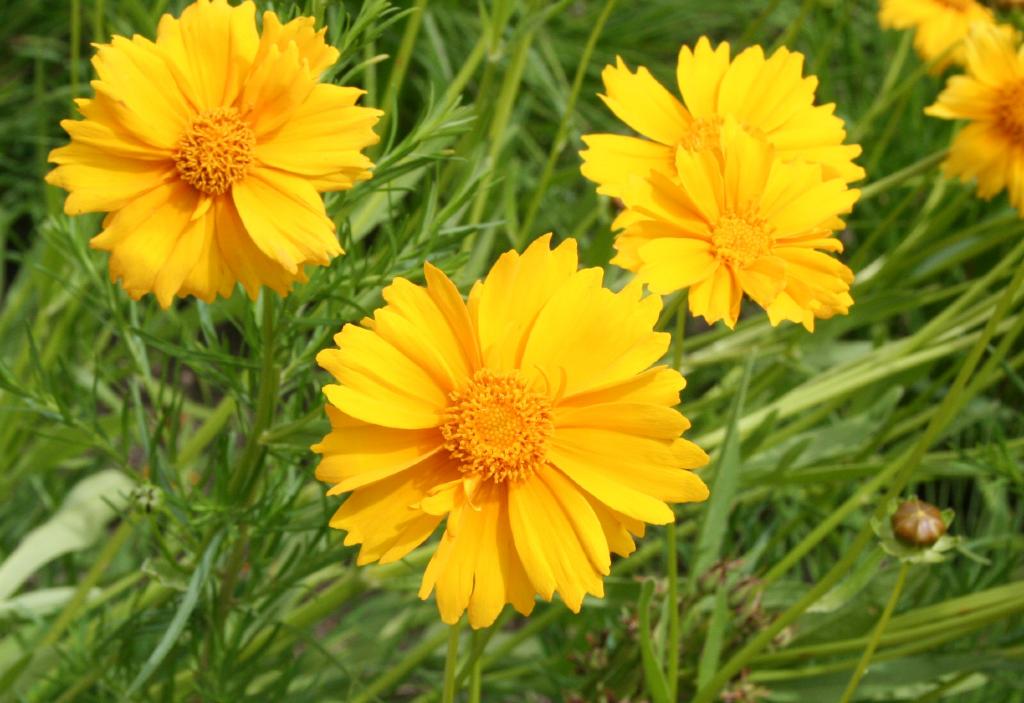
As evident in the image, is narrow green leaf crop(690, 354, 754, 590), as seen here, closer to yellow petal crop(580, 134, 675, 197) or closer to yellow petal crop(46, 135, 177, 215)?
yellow petal crop(580, 134, 675, 197)

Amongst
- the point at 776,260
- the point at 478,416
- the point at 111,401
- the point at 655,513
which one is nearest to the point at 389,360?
the point at 478,416

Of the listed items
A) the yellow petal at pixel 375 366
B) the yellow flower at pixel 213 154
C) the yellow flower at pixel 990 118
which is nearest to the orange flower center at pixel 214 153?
the yellow flower at pixel 213 154

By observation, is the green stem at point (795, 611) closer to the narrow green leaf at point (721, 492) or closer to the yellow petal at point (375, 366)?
the narrow green leaf at point (721, 492)

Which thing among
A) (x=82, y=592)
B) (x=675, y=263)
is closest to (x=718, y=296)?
(x=675, y=263)

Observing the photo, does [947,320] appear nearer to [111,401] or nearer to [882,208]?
[882,208]

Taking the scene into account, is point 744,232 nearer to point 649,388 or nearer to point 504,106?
point 649,388
